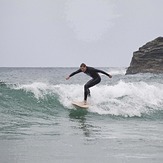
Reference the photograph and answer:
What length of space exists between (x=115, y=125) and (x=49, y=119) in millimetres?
1973

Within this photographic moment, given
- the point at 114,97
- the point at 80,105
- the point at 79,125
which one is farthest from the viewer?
the point at 114,97

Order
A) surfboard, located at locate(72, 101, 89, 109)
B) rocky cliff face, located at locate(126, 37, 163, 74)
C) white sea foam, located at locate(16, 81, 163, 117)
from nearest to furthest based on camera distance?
surfboard, located at locate(72, 101, 89, 109) → white sea foam, located at locate(16, 81, 163, 117) → rocky cliff face, located at locate(126, 37, 163, 74)

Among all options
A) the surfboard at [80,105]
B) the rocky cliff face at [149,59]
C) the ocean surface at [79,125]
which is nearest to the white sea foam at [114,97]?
the ocean surface at [79,125]

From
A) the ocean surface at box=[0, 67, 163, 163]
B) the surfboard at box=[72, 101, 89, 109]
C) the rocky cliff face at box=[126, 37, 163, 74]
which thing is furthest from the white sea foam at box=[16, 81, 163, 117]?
the rocky cliff face at box=[126, 37, 163, 74]

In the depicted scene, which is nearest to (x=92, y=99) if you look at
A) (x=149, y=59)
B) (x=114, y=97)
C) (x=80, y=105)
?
(x=114, y=97)

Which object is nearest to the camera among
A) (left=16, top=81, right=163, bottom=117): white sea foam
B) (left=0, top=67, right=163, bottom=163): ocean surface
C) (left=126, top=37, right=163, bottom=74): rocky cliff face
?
(left=0, top=67, right=163, bottom=163): ocean surface

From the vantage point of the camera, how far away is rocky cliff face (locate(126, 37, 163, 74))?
6456 centimetres

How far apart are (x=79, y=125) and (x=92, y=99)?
5322 mm

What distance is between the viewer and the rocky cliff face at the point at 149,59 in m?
64.6

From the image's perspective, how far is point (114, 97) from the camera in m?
16.1

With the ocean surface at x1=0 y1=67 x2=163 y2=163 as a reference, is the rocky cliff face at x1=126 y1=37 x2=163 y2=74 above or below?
above

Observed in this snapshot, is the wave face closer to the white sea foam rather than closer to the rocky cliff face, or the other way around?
the white sea foam

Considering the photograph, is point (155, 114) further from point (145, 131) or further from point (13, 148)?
point (13, 148)

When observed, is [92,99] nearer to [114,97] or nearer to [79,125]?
[114,97]
